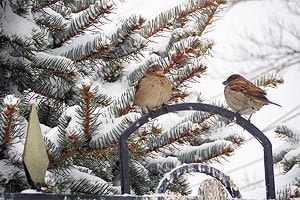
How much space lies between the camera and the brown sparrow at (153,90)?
183 cm

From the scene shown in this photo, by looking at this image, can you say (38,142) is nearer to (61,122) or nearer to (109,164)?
(61,122)

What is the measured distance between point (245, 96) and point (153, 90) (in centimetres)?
22

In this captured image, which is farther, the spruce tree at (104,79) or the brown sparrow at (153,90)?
the spruce tree at (104,79)

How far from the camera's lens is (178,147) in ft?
8.16

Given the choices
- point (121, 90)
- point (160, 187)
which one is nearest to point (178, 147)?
point (121, 90)

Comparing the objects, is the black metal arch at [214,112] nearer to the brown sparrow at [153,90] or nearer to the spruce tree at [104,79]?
the brown sparrow at [153,90]

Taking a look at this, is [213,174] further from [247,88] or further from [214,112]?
[247,88]

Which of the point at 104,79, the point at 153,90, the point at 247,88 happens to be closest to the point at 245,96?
the point at 247,88

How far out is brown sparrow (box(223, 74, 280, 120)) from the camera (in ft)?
5.95

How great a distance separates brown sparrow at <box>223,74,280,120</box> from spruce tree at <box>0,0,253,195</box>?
33 cm

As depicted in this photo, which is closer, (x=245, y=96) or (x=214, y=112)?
(x=214, y=112)

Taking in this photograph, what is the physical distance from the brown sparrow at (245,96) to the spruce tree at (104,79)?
1.09 ft

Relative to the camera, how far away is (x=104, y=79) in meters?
2.52

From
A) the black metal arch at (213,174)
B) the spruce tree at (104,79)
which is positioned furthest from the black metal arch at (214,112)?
the spruce tree at (104,79)
